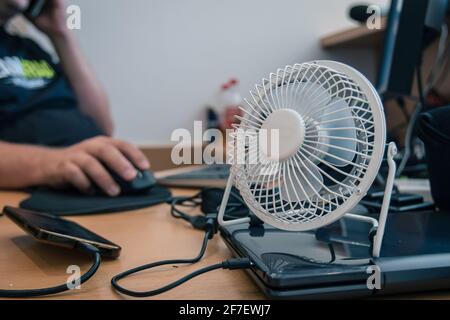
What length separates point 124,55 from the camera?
171 centimetres

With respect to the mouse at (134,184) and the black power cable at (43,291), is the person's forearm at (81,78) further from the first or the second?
the black power cable at (43,291)

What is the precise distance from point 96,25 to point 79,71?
1.93ft

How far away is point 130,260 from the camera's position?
Result: 40 cm

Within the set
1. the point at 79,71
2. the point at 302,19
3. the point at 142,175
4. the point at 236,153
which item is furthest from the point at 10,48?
the point at 302,19

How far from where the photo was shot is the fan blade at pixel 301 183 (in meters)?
0.35

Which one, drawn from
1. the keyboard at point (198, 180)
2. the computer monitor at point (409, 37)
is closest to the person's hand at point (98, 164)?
the keyboard at point (198, 180)

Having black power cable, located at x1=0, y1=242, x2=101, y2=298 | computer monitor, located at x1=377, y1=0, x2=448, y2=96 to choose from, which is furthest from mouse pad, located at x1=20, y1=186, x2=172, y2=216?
computer monitor, located at x1=377, y1=0, x2=448, y2=96

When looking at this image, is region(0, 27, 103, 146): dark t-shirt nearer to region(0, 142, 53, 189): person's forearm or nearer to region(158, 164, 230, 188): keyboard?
region(0, 142, 53, 189): person's forearm

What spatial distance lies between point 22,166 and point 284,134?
57 centimetres

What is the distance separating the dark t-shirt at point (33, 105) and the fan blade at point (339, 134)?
29.2 inches

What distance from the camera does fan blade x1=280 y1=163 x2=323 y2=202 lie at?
35cm

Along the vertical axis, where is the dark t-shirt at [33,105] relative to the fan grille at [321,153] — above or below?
below

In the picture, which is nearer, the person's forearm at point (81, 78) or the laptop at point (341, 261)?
the laptop at point (341, 261)
